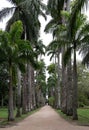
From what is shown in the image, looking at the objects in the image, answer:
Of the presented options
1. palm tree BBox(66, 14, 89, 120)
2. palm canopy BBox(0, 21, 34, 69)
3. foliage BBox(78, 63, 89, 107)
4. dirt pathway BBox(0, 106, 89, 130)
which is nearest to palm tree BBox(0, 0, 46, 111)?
palm canopy BBox(0, 21, 34, 69)

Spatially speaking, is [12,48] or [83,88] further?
[83,88]

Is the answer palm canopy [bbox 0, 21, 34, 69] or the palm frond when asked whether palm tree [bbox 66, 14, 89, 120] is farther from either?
the palm frond

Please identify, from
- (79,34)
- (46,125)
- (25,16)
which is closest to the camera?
(46,125)

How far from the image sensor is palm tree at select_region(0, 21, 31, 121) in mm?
24531

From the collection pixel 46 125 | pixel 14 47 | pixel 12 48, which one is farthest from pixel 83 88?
pixel 46 125

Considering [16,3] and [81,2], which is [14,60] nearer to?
[81,2]

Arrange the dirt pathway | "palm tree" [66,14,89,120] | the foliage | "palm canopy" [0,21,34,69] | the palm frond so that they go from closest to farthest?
1. the dirt pathway
2. "palm canopy" [0,21,34,69]
3. "palm tree" [66,14,89,120]
4. the palm frond
5. the foliage

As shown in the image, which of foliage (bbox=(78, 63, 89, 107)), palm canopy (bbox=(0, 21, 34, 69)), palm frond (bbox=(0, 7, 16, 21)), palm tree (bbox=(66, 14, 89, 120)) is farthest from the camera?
foliage (bbox=(78, 63, 89, 107))

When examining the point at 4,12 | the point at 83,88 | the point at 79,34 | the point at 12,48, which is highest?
the point at 4,12

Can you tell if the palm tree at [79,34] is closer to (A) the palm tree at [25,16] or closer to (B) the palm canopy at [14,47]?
(B) the palm canopy at [14,47]

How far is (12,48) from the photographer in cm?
2442

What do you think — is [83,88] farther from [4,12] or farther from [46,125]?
[46,125]

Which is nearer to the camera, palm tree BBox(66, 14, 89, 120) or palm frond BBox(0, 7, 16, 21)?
palm tree BBox(66, 14, 89, 120)

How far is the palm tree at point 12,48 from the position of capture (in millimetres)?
24531
